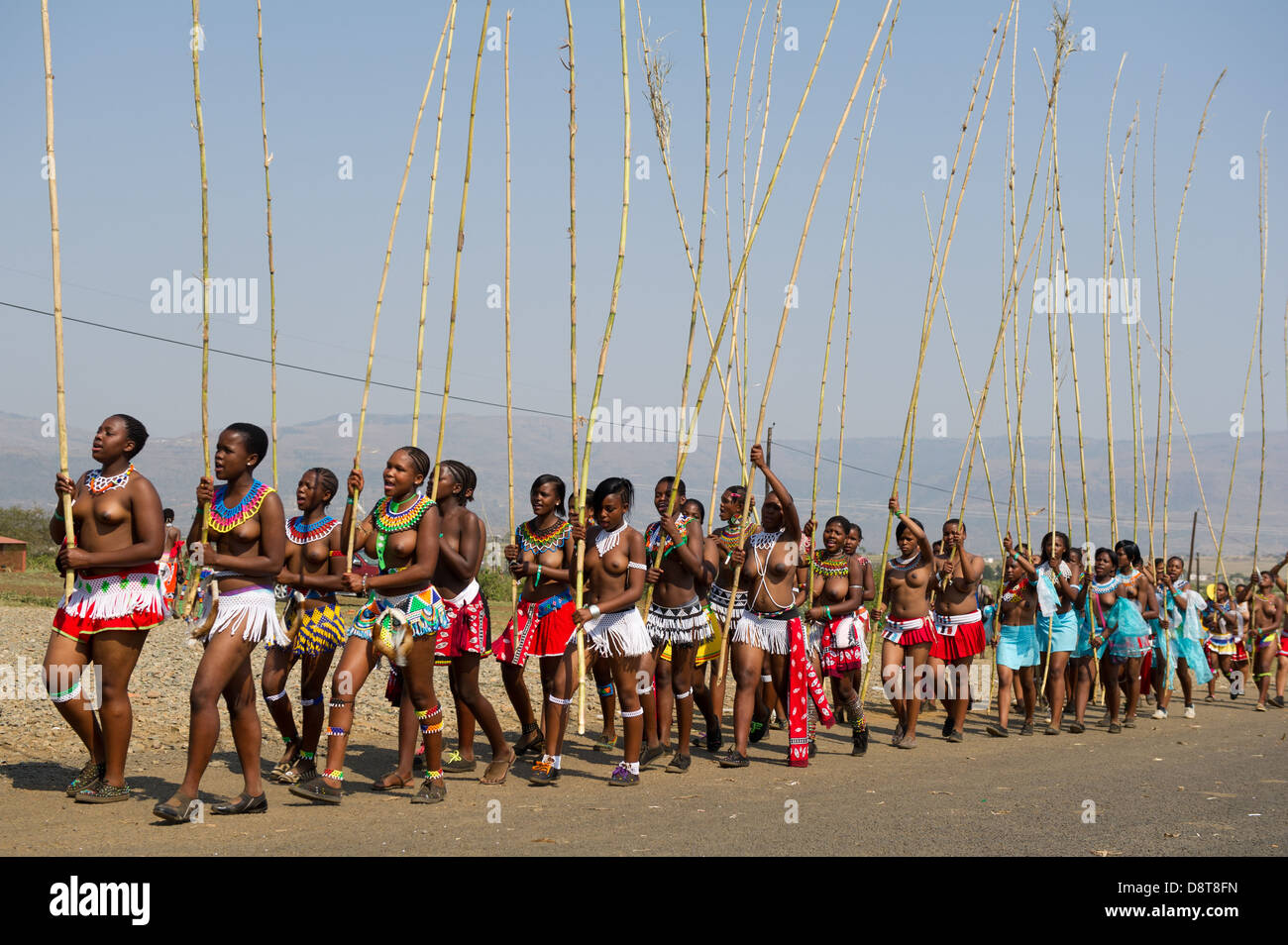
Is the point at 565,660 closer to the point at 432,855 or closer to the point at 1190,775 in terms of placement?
the point at 432,855

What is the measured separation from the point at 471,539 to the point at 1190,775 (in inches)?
219

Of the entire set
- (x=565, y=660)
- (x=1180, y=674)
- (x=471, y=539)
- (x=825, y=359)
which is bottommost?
(x=1180, y=674)

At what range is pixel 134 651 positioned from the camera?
6.84 meters

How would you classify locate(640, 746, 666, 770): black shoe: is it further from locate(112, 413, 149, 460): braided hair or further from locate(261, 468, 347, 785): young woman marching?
locate(112, 413, 149, 460): braided hair

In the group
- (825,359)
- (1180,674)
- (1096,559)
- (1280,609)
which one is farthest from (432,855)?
(1280,609)

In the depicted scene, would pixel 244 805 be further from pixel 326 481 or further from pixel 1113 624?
pixel 1113 624

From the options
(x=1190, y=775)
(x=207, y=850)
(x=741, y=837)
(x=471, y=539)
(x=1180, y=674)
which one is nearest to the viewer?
(x=207, y=850)

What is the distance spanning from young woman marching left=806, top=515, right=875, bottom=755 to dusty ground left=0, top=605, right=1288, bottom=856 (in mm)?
516

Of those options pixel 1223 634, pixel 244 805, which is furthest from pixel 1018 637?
pixel 244 805

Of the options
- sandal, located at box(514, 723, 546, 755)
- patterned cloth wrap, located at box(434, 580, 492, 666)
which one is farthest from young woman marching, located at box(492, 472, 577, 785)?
sandal, located at box(514, 723, 546, 755)

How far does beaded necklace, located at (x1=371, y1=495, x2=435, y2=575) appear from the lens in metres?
7.21

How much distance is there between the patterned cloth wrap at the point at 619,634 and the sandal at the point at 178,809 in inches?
108

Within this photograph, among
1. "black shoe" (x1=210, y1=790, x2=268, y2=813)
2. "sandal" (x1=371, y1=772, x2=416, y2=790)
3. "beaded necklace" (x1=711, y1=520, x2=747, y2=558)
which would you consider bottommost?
"sandal" (x1=371, y1=772, x2=416, y2=790)

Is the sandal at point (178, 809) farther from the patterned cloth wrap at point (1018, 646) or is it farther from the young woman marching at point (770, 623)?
the patterned cloth wrap at point (1018, 646)
